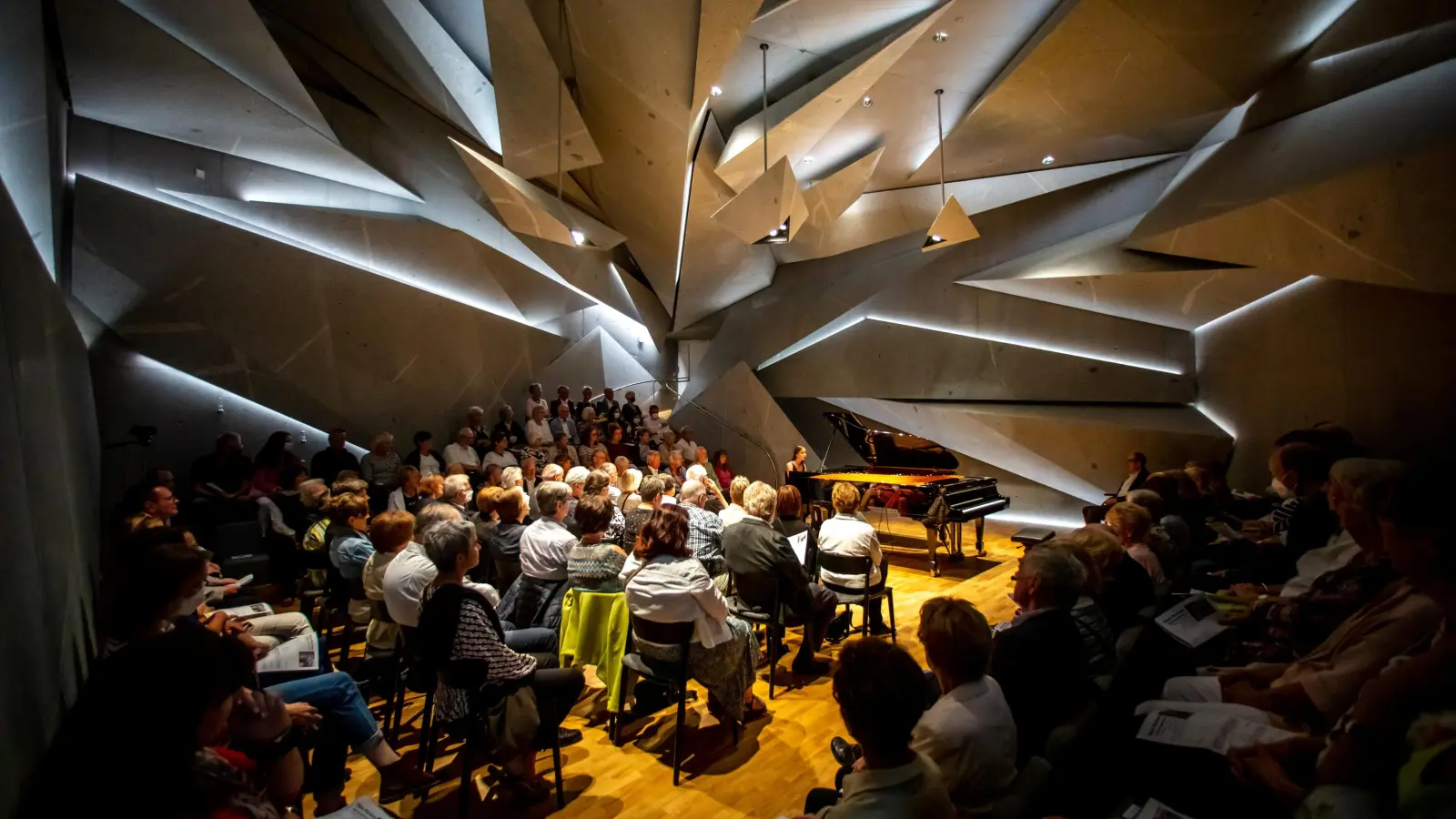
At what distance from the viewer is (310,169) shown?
269 inches

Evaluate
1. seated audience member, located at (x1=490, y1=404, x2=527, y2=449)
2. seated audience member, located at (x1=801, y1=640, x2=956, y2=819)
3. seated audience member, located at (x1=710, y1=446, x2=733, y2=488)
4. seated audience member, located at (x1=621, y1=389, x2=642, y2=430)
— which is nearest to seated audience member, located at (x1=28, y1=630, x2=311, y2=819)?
seated audience member, located at (x1=801, y1=640, x2=956, y2=819)

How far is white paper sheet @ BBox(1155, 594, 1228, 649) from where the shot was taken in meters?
2.43

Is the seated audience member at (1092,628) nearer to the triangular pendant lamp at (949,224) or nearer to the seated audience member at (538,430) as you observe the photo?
the triangular pendant lamp at (949,224)

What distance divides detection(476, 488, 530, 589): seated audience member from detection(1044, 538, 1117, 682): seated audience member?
268cm

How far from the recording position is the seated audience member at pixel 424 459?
679cm

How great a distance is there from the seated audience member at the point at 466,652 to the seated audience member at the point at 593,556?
0.63m

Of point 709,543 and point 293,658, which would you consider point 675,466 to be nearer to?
point 709,543

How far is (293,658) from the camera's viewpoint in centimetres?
232

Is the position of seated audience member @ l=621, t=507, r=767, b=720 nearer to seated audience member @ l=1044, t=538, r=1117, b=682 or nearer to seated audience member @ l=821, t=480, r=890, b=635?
seated audience member @ l=821, t=480, r=890, b=635

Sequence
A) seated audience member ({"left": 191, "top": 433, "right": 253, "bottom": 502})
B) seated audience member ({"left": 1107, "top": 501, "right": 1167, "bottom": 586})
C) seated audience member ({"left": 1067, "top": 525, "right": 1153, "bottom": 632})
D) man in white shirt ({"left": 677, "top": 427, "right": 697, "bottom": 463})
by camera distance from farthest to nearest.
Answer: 1. man in white shirt ({"left": 677, "top": 427, "right": 697, "bottom": 463})
2. seated audience member ({"left": 191, "top": 433, "right": 253, "bottom": 502})
3. seated audience member ({"left": 1107, "top": 501, "right": 1167, "bottom": 586})
4. seated audience member ({"left": 1067, "top": 525, "right": 1153, "bottom": 632})

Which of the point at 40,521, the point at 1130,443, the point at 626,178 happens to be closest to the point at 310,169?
the point at 626,178

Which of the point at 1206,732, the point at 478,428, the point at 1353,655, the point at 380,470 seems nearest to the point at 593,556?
the point at 1206,732

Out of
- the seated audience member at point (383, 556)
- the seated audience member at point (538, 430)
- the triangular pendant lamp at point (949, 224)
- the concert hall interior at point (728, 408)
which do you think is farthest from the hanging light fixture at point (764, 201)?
the seated audience member at point (383, 556)

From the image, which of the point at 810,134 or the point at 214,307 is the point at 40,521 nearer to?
the point at 214,307
